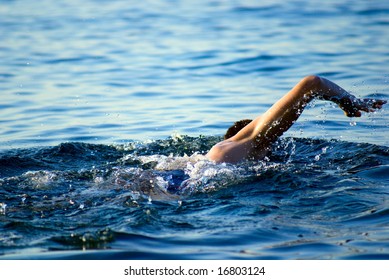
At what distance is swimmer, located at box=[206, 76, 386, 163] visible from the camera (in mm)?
7141

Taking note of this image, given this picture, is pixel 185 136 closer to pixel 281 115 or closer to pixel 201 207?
pixel 281 115

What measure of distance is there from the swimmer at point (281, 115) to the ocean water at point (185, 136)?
0.17 meters

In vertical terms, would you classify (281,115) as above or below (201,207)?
above

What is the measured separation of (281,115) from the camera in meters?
7.32

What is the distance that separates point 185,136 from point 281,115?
2675 mm

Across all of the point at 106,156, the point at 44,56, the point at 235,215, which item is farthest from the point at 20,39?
the point at 235,215

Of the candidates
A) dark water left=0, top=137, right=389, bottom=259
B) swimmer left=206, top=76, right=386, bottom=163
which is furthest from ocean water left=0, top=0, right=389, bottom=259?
swimmer left=206, top=76, right=386, bottom=163

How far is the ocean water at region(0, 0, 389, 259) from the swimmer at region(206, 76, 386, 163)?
0.17 metres

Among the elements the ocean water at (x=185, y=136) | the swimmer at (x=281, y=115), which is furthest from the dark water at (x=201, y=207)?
the swimmer at (x=281, y=115)

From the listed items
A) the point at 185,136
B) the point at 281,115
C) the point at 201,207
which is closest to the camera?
the point at 201,207

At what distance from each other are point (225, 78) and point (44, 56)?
456 centimetres

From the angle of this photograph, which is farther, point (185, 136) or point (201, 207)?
point (185, 136)

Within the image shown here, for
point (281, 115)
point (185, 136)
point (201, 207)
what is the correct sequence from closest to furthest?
point (201, 207)
point (281, 115)
point (185, 136)

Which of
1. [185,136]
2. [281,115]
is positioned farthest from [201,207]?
[185,136]
